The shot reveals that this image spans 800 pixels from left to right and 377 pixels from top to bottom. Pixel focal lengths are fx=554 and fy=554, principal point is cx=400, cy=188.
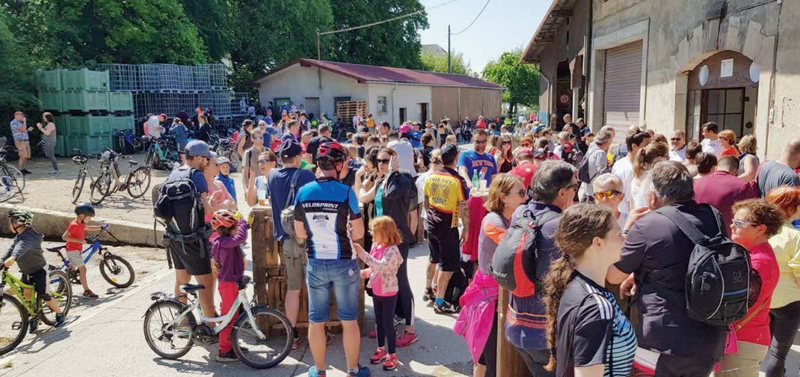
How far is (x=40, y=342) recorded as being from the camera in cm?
606

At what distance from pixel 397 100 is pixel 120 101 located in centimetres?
1577

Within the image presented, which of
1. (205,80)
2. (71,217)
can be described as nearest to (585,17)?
(71,217)

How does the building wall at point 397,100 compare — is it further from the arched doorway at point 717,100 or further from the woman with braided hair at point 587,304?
the woman with braided hair at point 587,304

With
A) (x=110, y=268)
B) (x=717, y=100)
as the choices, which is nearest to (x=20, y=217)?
(x=110, y=268)

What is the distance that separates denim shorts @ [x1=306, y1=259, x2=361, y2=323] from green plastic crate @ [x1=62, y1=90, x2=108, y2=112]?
1808 centimetres

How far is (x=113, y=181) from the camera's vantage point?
508 inches

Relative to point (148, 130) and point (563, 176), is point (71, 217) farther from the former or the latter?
point (563, 176)

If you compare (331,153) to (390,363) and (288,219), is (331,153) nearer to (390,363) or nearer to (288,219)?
(288,219)

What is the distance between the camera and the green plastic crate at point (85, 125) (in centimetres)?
1911

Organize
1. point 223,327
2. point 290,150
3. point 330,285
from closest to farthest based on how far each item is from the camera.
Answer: point 330,285, point 223,327, point 290,150

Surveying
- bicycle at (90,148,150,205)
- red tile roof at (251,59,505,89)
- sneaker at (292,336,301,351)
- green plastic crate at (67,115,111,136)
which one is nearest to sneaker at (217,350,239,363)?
sneaker at (292,336,301,351)

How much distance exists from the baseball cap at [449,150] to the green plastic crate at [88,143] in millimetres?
17613

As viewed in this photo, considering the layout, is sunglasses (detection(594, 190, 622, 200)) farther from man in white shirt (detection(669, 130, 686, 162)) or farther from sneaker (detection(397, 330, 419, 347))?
man in white shirt (detection(669, 130, 686, 162))

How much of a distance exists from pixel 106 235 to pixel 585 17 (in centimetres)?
1310
